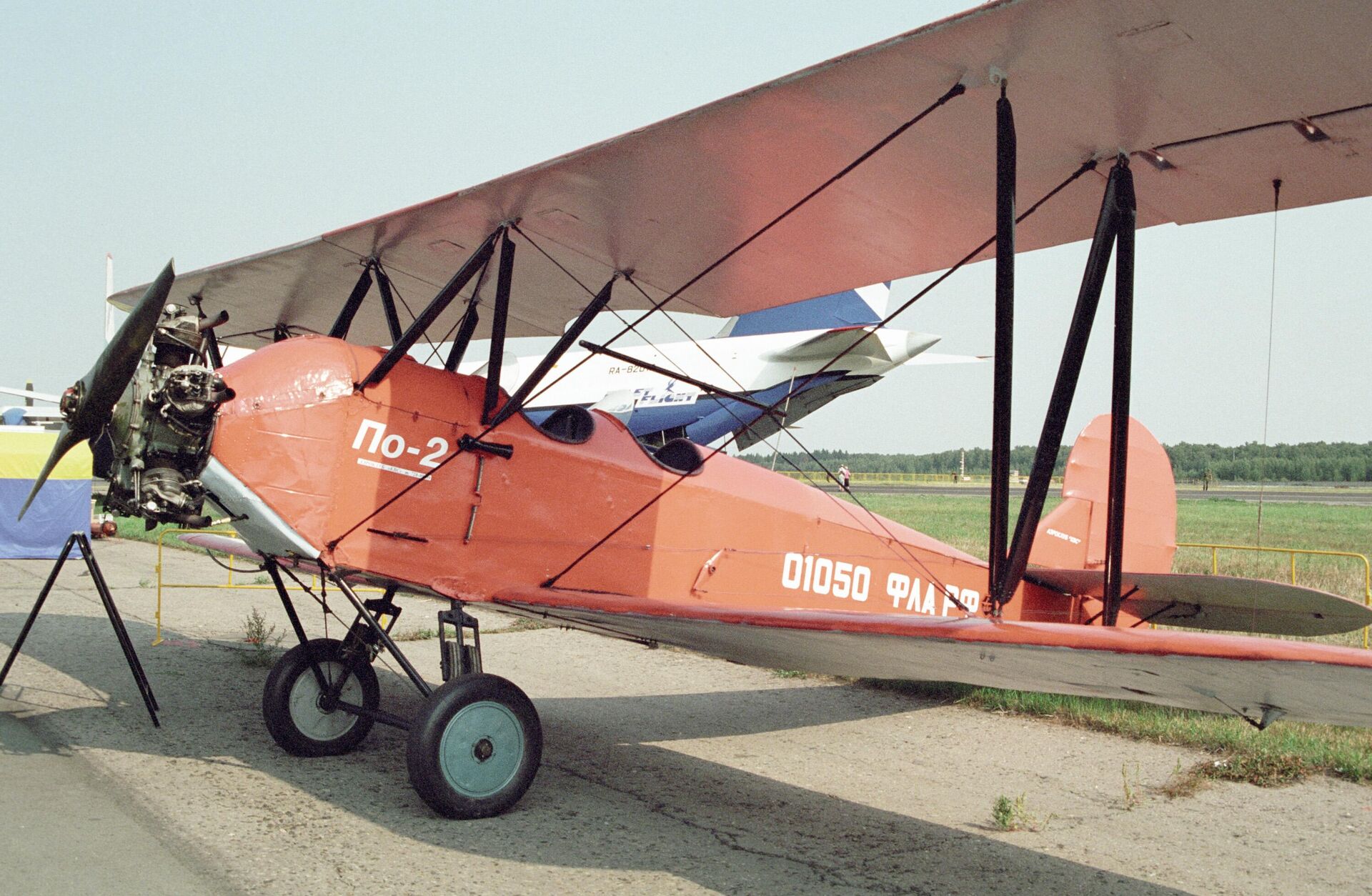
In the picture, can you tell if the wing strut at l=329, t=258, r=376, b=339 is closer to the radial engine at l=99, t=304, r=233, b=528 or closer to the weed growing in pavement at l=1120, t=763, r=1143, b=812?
the radial engine at l=99, t=304, r=233, b=528

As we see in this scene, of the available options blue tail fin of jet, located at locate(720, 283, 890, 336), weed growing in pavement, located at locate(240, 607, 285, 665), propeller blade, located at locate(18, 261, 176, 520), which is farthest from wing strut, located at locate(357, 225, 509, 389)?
blue tail fin of jet, located at locate(720, 283, 890, 336)

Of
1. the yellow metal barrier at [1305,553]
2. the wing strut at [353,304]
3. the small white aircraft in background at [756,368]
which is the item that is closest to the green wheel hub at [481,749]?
the wing strut at [353,304]

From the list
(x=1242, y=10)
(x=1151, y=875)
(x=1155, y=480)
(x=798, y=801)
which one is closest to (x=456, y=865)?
(x=798, y=801)

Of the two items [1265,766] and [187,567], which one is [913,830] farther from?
[187,567]

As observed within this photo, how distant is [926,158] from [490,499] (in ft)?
8.74

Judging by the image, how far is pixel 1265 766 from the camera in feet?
17.8

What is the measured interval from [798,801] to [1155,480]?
4135 millimetres

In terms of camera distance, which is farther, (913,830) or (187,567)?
(187,567)

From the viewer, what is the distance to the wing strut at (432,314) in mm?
4766

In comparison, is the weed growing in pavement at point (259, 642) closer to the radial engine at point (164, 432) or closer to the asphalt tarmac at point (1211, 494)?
the radial engine at point (164, 432)

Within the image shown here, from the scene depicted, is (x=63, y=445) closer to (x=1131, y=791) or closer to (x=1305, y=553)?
(x=1131, y=791)

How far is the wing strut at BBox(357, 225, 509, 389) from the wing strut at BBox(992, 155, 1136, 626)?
2667mm

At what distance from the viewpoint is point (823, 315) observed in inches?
770

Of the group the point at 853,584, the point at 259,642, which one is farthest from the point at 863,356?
the point at 259,642
